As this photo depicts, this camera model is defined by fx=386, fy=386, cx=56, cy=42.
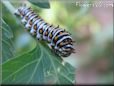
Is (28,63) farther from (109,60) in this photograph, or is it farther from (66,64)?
(109,60)

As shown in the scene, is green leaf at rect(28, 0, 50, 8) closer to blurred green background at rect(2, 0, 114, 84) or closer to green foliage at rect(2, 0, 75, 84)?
green foliage at rect(2, 0, 75, 84)

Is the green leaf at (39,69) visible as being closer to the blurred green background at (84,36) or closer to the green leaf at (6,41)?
the green leaf at (6,41)

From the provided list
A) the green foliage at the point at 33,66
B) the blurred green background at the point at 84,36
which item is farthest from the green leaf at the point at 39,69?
the blurred green background at the point at 84,36

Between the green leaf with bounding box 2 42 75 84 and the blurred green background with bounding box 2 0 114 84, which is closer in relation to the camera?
the green leaf with bounding box 2 42 75 84

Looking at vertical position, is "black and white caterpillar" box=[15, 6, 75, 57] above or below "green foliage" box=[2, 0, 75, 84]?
above

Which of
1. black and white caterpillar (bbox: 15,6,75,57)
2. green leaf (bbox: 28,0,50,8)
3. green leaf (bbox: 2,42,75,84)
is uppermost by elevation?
green leaf (bbox: 28,0,50,8)

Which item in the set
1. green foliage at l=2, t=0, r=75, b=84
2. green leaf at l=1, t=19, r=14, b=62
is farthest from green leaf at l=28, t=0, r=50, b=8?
green leaf at l=1, t=19, r=14, b=62
